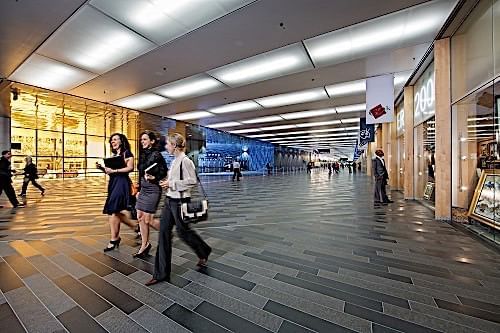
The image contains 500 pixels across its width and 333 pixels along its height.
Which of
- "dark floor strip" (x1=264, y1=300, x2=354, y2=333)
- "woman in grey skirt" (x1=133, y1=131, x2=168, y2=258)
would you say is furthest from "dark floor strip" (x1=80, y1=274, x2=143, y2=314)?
"dark floor strip" (x1=264, y1=300, x2=354, y2=333)

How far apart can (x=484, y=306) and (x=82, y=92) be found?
1277cm

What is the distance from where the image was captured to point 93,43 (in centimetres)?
627

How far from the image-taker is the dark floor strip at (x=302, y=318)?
1848mm

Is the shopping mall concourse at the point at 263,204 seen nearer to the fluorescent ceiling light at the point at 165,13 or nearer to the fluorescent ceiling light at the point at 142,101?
the fluorescent ceiling light at the point at 165,13

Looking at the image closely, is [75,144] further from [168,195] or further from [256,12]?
[168,195]

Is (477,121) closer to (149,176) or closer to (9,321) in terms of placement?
(149,176)

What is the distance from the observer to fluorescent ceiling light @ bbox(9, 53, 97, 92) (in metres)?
7.56

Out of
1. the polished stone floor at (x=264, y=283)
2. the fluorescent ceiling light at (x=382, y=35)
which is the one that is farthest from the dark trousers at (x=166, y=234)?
the fluorescent ceiling light at (x=382, y=35)

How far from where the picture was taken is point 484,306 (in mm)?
2131

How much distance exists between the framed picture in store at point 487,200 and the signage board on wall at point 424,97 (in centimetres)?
210

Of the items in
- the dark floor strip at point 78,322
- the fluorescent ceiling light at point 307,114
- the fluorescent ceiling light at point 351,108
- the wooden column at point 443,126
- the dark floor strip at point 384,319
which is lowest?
the dark floor strip at point 78,322

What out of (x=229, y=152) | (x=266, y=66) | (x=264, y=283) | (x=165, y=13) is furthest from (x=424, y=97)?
(x=229, y=152)

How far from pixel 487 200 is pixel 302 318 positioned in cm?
456

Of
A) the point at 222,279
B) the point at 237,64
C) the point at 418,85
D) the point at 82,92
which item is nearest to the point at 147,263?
the point at 222,279
